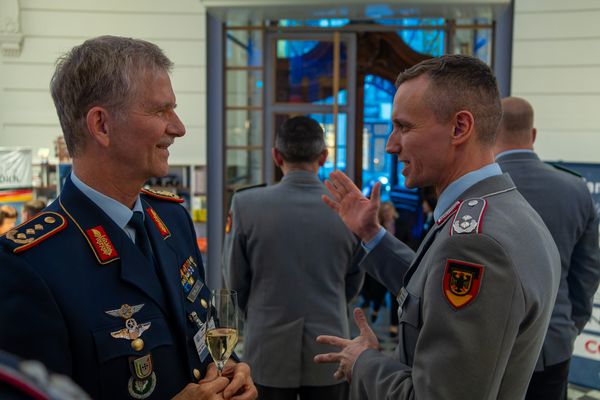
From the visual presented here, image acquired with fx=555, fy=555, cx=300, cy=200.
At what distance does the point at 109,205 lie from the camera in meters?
1.32

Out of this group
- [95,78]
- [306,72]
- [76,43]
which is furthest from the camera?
[306,72]

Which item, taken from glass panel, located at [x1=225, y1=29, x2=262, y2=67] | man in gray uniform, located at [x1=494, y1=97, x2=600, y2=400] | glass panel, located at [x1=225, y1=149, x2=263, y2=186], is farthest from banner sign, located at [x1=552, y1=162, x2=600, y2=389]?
glass panel, located at [x1=225, y1=29, x2=262, y2=67]

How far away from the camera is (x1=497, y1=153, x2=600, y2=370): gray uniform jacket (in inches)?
95.0

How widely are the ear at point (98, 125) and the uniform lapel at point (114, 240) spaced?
12cm

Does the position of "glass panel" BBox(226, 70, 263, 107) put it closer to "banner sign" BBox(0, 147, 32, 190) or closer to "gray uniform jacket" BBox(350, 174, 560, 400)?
"banner sign" BBox(0, 147, 32, 190)

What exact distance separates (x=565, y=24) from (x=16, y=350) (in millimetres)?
5143

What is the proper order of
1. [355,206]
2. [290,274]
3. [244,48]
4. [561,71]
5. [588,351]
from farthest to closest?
[244,48] → [561,71] → [588,351] → [290,274] → [355,206]

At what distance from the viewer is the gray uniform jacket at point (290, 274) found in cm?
262

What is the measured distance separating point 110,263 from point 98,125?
1.07ft

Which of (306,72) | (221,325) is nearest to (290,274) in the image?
(221,325)

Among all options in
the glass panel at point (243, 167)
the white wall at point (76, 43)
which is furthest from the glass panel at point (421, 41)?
the white wall at point (76, 43)

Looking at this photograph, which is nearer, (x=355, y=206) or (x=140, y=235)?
(x=140, y=235)

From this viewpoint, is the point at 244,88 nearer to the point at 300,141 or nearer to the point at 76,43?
the point at 76,43

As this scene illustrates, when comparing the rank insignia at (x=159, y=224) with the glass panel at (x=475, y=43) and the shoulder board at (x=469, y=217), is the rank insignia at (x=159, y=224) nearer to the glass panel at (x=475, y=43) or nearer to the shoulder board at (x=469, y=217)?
the shoulder board at (x=469, y=217)
